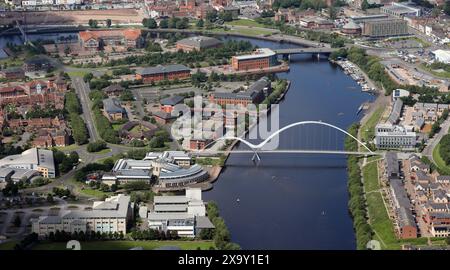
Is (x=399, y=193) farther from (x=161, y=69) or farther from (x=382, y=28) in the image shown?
(x=382, y=28)

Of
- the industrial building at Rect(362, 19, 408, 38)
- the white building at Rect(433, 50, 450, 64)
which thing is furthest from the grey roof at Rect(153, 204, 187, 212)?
the industrial building at Rect(362, 19, 408, 38)

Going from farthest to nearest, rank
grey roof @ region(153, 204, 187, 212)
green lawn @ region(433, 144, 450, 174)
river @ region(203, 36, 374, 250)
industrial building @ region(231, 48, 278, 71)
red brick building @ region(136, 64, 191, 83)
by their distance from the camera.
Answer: industrial building @ region(231, 48, 278, 71) → red brick building @ region(136, 64, 191, 83) → green lawn @ region(433, 144, 450, 174) → grey roof @ region(153, 204, 187, 212) → river @ region(203, 36, 374, 250)

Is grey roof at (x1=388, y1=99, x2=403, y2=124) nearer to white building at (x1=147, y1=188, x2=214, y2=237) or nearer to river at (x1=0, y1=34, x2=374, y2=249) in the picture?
river at (x1=0, y1=34, x2=374, y2=249)

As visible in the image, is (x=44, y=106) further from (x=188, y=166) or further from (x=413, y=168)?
(x=413, y=168)

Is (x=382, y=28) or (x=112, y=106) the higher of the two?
(x=382, y=28)

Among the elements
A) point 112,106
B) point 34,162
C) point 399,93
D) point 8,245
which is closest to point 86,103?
point 112,106
